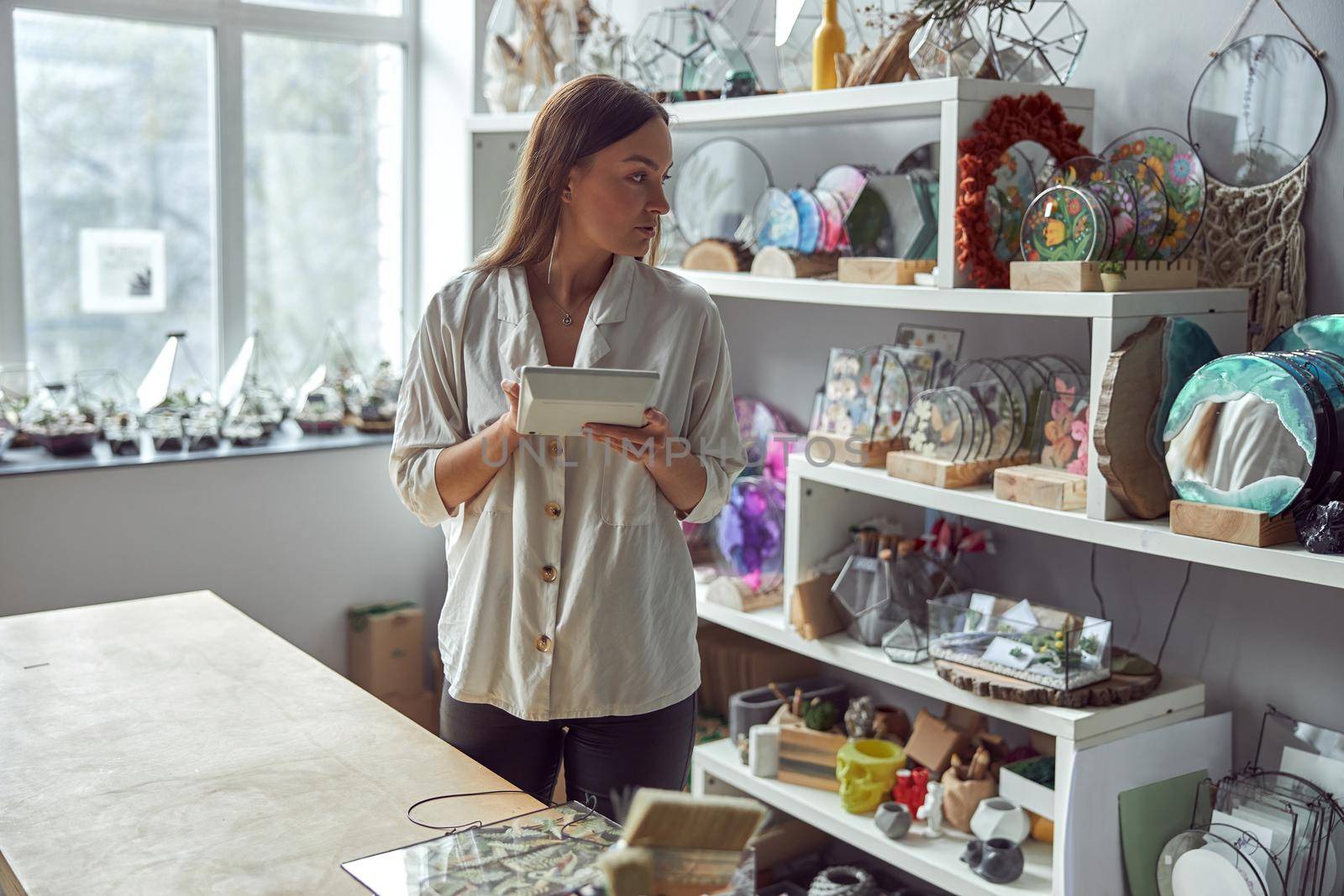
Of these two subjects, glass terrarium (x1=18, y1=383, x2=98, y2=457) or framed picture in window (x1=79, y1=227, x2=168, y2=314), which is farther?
framed picture in window (x1=79, y1=227, x2=168, y2=314)

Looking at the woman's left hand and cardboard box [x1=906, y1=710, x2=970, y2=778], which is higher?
the woman's left hand

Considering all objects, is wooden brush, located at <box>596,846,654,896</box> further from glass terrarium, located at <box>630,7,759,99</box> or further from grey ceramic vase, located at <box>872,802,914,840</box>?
glass terrarium, located at <box>630,7,759,99</box>

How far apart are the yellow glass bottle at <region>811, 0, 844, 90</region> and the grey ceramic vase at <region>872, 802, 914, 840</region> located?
1299mm

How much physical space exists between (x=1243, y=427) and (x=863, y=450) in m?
0.73

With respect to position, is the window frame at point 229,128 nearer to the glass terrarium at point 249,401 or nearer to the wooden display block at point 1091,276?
the glass terrarium at point 249,401

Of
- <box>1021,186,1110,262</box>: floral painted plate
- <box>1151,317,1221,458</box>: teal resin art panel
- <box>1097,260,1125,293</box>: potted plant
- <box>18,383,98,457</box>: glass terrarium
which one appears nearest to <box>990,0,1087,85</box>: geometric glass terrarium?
<box>1021,186,1110,262</box>: floral painted plate

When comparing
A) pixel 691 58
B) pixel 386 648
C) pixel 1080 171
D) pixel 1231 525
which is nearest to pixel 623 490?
pixel 1231 525

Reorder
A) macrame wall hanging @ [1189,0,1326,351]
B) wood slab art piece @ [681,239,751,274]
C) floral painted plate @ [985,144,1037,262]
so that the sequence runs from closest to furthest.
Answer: macrame wall hanging @ [1189,0,1326,351], floral painted plate @ [985,144,1037,262], wood slab art piece @ [681,239,751,274]

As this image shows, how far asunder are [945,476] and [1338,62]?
85cm

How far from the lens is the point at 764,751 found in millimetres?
2561

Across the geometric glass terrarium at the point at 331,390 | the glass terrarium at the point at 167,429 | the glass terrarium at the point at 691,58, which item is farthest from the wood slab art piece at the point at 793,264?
the glass terrarium at the point at 167,429

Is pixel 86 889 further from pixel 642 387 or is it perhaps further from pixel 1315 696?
pixel 1315 696

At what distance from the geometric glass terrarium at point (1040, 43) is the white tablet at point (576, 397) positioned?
39.4 inches

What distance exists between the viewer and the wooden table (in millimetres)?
1333
